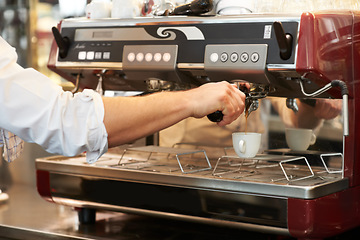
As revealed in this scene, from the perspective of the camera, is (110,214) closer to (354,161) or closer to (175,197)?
(175,197)

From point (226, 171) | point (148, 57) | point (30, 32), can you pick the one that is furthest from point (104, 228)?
point (30, 32)

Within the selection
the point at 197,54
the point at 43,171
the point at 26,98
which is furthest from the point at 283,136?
the point at 26,98

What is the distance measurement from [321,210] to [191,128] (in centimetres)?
68

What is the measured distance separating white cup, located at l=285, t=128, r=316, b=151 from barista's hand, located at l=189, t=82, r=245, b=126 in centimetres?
48

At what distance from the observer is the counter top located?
1.56 meters

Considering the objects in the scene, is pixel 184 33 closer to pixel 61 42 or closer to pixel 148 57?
pixel 148 57

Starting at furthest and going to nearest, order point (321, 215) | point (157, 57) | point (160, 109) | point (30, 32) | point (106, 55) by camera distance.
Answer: point (30, 32)
point (106, 55)
point (157, 57)
point (321, 215)
point (160, 109)

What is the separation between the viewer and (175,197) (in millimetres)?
1412

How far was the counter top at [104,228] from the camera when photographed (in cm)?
156

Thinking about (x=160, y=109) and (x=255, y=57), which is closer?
(x=160, y=109)

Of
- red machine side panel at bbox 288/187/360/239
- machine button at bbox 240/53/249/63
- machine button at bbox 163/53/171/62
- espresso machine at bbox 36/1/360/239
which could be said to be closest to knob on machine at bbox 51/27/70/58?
espresso machine at bbox 36/1/360/239

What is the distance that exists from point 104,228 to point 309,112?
0.69 metres

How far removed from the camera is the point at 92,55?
1.60 m

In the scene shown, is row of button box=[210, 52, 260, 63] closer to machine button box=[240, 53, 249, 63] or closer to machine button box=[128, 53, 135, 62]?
machine button box=[240, 53, 249, 63]
